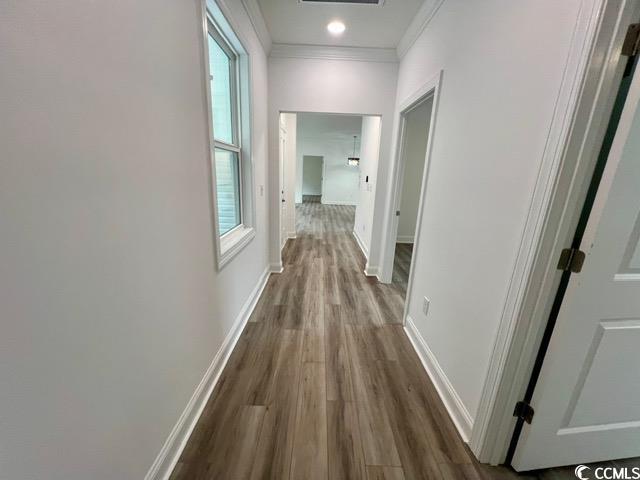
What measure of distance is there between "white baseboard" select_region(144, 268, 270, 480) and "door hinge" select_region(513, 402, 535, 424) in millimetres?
1637

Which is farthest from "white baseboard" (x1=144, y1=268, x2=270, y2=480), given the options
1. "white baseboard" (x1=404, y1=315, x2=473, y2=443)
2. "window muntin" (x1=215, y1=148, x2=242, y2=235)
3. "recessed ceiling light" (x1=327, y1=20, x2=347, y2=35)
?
"recessed ceiling light" (x1=327, y1=20, x2=347, y2=35)

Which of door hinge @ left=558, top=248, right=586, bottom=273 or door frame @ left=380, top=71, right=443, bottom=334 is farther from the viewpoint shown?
door frame @ left=380, top=71, right=443, bottom=334

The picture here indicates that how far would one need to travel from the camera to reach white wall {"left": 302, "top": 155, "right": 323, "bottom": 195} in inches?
474

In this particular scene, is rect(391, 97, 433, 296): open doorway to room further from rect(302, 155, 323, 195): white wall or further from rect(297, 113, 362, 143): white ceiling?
rect(302, 155, 323, 195): white wall

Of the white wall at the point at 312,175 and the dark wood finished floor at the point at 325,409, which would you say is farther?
the white wall at the point at 312,175

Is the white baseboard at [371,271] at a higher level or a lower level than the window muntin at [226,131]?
lower

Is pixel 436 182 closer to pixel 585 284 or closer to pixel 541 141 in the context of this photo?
pixel 541 141

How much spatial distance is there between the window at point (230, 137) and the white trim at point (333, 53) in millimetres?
906

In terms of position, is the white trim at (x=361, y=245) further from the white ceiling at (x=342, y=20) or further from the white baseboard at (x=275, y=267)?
the white ceiling at (x=342, y=20)

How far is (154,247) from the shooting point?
104cm

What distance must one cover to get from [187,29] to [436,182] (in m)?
1.74

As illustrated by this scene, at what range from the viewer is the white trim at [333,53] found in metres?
2.88

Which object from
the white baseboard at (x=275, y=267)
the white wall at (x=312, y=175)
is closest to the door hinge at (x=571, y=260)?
the white baseboard at (x=275, y=267)

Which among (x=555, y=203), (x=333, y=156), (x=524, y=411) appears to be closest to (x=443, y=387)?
(x=524, y=411)
